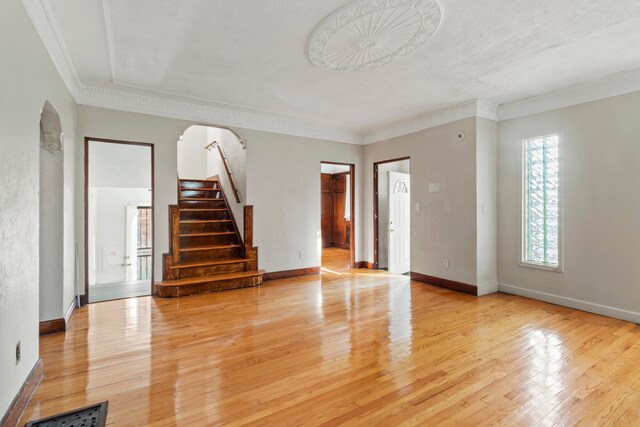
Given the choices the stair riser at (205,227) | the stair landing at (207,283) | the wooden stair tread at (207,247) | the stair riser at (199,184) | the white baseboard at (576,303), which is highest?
the stair riser at (199,184)

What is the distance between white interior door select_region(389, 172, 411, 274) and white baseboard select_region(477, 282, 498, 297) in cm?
170

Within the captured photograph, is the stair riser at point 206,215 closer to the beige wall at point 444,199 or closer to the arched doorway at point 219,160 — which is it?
the arched doorway at point 219,160

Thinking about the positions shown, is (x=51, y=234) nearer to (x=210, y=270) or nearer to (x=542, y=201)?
(x=210, y=270)

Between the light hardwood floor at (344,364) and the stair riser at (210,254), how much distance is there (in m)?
1.03

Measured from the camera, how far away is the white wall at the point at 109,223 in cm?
748

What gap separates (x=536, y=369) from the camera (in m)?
2.48

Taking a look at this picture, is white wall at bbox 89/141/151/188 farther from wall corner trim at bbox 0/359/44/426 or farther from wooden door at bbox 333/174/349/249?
wooden door at bbox 333/174/349/249

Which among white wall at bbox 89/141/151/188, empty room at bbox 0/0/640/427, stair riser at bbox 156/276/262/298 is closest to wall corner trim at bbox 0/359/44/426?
empty room at bbox 0/0/640/427

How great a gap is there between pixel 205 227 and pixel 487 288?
4.64 m

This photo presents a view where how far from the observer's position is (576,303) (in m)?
3.94

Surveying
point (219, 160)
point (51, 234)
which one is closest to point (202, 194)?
point (219, 160)

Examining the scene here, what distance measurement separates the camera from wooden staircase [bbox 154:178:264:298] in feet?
15.2

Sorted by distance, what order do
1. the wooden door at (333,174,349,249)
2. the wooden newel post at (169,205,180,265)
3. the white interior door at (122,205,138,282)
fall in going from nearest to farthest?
the wooden newel post at (169,205,180,265), the white interior door at (122,205,138,282), the wooden door at (333,174,349,249)

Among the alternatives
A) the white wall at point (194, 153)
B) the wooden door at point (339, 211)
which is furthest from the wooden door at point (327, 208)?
the white wall at point (194, 153)
